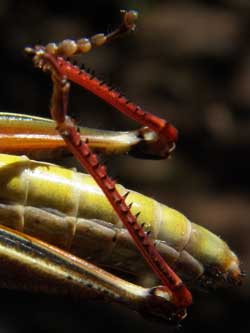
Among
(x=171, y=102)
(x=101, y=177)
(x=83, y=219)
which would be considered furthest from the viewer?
(x=171, y=102)

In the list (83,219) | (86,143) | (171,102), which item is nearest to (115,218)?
(83,219)

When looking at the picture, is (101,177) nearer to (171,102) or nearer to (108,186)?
(108,186)

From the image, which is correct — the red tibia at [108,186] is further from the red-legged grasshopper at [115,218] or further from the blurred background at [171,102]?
the blurred background at [171,102]

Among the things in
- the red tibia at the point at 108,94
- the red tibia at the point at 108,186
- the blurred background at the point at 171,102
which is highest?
the red tibia at the point at 108,94

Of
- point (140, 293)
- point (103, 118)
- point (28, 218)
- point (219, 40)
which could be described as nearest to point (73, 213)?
point (28, 218)

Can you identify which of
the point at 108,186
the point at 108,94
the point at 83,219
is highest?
the point at 108,94

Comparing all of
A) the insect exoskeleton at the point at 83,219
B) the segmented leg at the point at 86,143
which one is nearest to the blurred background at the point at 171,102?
the insect exoskeleton at the point at 83,219

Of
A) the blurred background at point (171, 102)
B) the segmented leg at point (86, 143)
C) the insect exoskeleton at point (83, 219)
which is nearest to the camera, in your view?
the segmented leg at point (86, 143)
